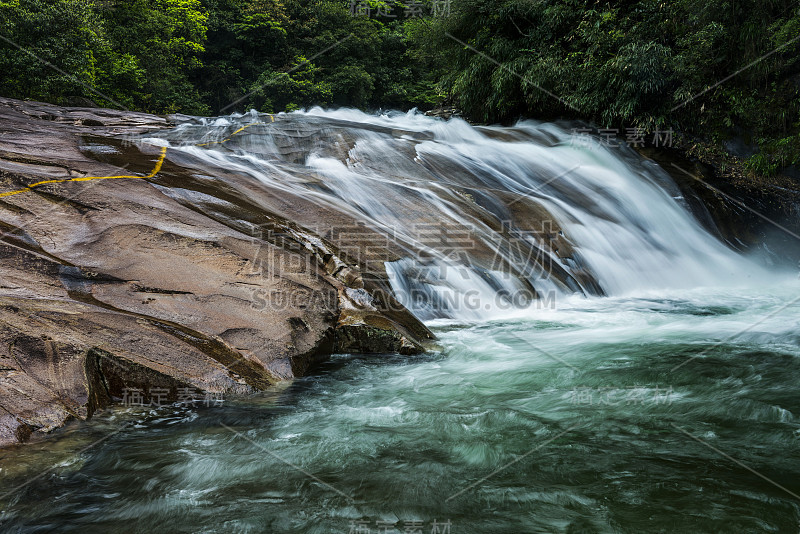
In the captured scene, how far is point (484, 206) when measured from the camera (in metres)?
7.96

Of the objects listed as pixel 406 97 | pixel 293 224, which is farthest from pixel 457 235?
pixel 406 97

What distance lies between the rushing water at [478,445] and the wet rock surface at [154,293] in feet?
0.69

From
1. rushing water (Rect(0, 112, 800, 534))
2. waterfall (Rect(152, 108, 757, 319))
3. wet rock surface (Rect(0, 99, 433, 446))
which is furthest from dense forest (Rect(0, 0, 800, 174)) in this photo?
wet rock surface (Rect(0, 99, 433, 446))

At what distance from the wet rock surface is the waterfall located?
0.90 meters

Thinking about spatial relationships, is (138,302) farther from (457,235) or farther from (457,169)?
(457,169)

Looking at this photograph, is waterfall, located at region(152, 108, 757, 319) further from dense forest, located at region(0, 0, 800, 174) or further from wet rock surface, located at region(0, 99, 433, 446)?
dense forest, located at region(0, 0, 800, 174)

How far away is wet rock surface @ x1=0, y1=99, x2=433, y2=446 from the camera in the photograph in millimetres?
3168

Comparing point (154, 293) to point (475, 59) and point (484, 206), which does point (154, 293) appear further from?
point (475, 59)

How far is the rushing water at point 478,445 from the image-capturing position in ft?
7.67

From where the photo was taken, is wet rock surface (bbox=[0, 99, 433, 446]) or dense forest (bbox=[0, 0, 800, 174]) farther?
dense forest (bbox=[0, 0, 800, 174])

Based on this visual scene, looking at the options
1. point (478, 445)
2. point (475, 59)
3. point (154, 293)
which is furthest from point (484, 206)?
point (475, 59)

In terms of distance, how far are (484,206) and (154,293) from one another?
203 inches

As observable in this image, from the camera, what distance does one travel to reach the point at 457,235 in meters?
6.93

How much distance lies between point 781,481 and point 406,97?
25.4m
